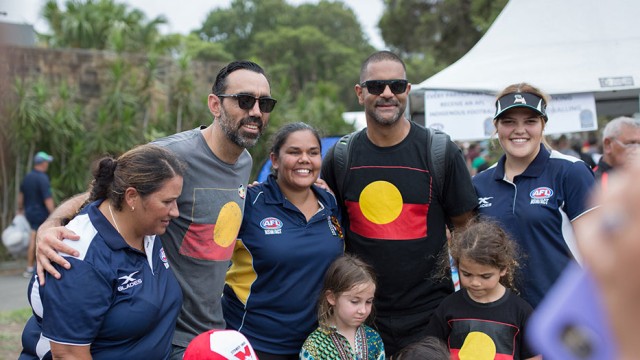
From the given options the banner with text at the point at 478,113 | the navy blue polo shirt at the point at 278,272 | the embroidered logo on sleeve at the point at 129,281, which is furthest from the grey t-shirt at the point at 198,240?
the banner with text at the point at 478,113

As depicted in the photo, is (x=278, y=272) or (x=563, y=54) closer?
(x=278, y=272)

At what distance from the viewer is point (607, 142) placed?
5836mm

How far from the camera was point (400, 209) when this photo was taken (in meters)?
3.56

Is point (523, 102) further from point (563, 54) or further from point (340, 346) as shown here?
point (563, 54)

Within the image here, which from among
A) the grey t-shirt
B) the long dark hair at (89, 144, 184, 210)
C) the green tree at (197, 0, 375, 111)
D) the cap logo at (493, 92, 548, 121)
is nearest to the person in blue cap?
the grey t-shirt

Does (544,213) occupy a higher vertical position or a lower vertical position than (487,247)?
higher

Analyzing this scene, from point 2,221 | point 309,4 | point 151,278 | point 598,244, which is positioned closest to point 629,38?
point 151,278

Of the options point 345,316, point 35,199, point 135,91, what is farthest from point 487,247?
point 135,91

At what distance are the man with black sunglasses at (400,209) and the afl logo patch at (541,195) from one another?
322mm

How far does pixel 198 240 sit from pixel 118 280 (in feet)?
2.19

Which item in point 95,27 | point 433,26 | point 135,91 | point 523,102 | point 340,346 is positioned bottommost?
point 340,346

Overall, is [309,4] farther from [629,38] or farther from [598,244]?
[598,244]

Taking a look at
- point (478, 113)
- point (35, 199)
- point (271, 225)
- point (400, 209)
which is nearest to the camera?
point (271, 225)

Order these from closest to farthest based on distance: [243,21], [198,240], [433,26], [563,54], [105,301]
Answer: [105,301] → [198,240] → [563,54] → [433,26] → [243,21]
